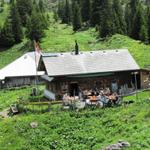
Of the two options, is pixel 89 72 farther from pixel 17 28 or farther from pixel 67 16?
pixel 67 16

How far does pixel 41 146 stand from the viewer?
3847cm

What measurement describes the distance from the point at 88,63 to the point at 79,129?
1643cm

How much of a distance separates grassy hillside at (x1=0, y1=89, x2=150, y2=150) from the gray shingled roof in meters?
9.35

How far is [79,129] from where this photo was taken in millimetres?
40906

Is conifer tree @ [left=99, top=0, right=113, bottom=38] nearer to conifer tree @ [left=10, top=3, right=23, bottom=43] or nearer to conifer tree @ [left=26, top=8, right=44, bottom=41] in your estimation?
conifer tree @ [left=26, top=8, right=44, bottom=41]

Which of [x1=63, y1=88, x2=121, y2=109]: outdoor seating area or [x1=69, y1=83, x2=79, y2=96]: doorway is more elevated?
[x1=63, y1=88, x2=121, y2=109]: outdoor seating area

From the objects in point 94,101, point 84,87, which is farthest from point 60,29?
point 94,101

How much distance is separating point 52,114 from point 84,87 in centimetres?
1228

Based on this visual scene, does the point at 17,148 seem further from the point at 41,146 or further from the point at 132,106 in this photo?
the point at 132,106

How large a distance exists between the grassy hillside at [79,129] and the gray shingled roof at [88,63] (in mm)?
9351

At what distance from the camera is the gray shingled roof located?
5450 centimetres

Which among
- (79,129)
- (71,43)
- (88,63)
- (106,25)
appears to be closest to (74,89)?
(88,63)

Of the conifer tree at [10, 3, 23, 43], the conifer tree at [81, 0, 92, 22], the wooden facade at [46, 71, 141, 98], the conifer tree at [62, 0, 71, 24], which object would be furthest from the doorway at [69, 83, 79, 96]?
the conifer tree at [62, 0, 71, 24]

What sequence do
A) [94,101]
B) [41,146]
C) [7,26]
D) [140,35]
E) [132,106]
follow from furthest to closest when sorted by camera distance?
[7,26] → [140,35] → [94,101] → [132,106] → [41,146]
